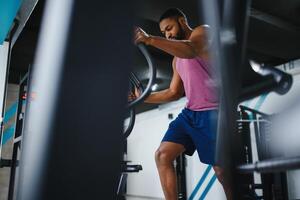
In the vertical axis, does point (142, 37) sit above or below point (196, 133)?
above

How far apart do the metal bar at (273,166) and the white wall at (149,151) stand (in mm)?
5552

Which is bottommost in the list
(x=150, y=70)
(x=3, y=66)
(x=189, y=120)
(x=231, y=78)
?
(x=231, y=78)

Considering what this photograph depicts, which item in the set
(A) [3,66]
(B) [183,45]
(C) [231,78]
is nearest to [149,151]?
(A) [3,66]

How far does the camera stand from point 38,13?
9.85 feet

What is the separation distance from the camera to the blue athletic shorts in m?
1.76

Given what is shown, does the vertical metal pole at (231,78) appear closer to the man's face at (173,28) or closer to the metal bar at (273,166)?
the metal bar at (273,166)

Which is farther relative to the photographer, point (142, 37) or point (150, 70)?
point (150, 70)

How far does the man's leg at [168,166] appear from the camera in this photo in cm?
181

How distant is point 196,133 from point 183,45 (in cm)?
65

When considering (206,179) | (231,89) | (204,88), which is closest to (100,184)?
(231,89)

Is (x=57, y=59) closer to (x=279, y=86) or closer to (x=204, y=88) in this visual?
(x=279, y=86)

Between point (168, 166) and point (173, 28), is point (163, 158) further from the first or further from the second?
point (173, 28)

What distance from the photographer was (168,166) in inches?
74.0

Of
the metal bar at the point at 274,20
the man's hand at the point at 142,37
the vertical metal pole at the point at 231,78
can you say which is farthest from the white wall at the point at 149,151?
the vertical metal pole at the point at 231,78
